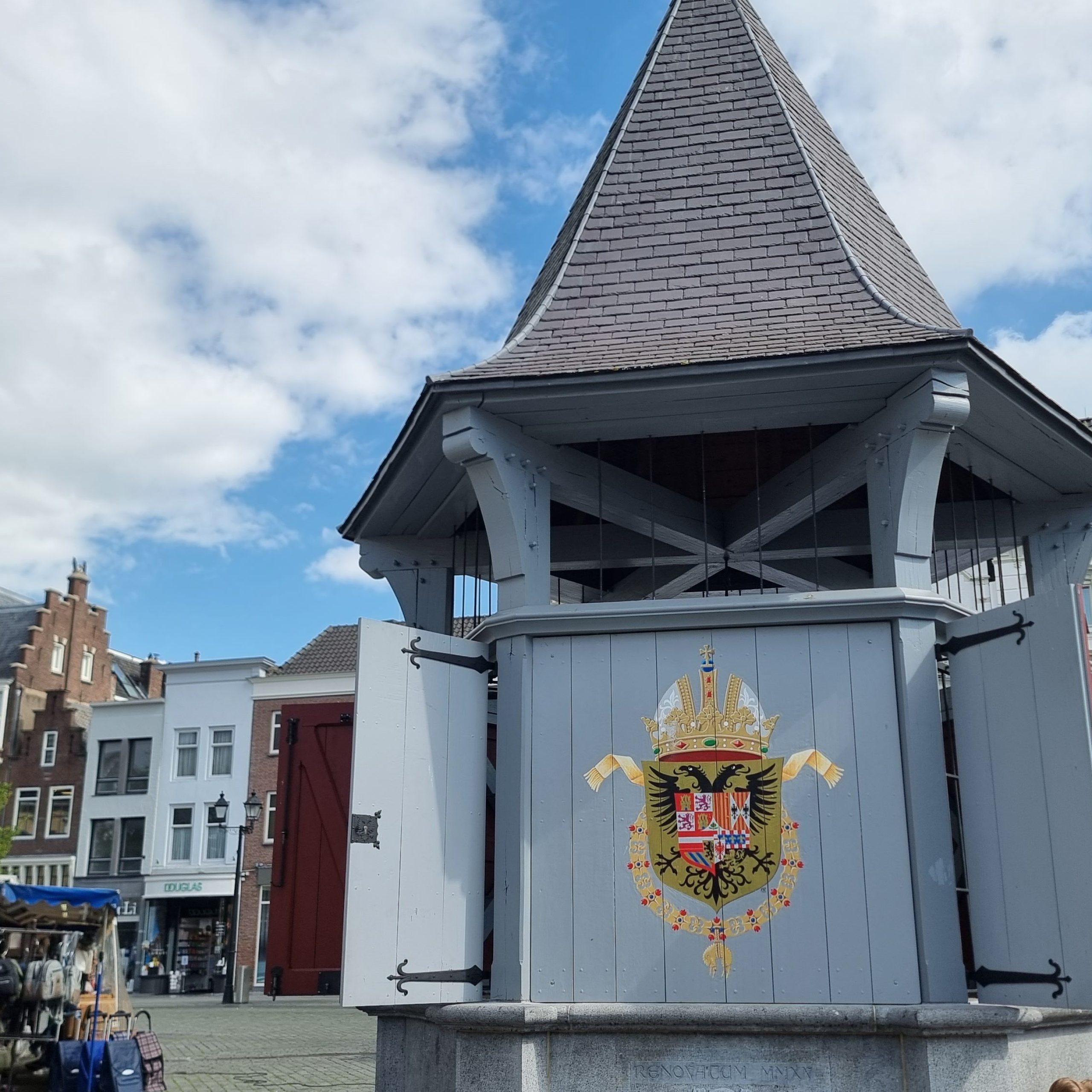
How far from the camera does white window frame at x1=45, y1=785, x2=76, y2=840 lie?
156 feet

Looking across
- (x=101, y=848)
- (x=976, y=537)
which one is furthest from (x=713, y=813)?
(x=101, y=848)

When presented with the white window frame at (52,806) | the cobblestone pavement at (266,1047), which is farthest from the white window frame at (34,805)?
the cobblestone pavement at (266,1047)

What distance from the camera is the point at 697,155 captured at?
8.06 meters

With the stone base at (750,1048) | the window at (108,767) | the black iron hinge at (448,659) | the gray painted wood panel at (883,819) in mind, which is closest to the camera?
the stone base at (750,1048)

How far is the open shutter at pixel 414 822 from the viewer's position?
5973mm

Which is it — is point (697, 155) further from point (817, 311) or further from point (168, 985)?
point (168, 985)

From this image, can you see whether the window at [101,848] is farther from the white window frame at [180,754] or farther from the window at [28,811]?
the white window frame at [180,754]

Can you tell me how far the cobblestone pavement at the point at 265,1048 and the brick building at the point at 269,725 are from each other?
10.1 m

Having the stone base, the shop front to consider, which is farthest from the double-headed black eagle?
the shop front

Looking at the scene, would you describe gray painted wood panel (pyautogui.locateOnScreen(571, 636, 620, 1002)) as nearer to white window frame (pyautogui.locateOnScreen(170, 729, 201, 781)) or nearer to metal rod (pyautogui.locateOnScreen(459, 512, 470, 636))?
metal rod (pyautogui.locateOnScreen(459, 512, 470, 636))

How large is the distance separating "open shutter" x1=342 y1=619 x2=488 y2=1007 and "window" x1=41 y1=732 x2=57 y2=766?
46009mm

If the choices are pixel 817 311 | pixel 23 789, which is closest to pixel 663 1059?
pixel 817 311

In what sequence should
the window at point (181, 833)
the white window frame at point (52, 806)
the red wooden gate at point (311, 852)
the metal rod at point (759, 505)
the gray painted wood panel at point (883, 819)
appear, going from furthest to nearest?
the white window frame at point (52, 806), the window at point (181, 833), the red wooden gate at point (311, 852), the metal rod at point (759, 505), the gray painted wood panel at point (883, 819)

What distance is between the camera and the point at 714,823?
241 inches
